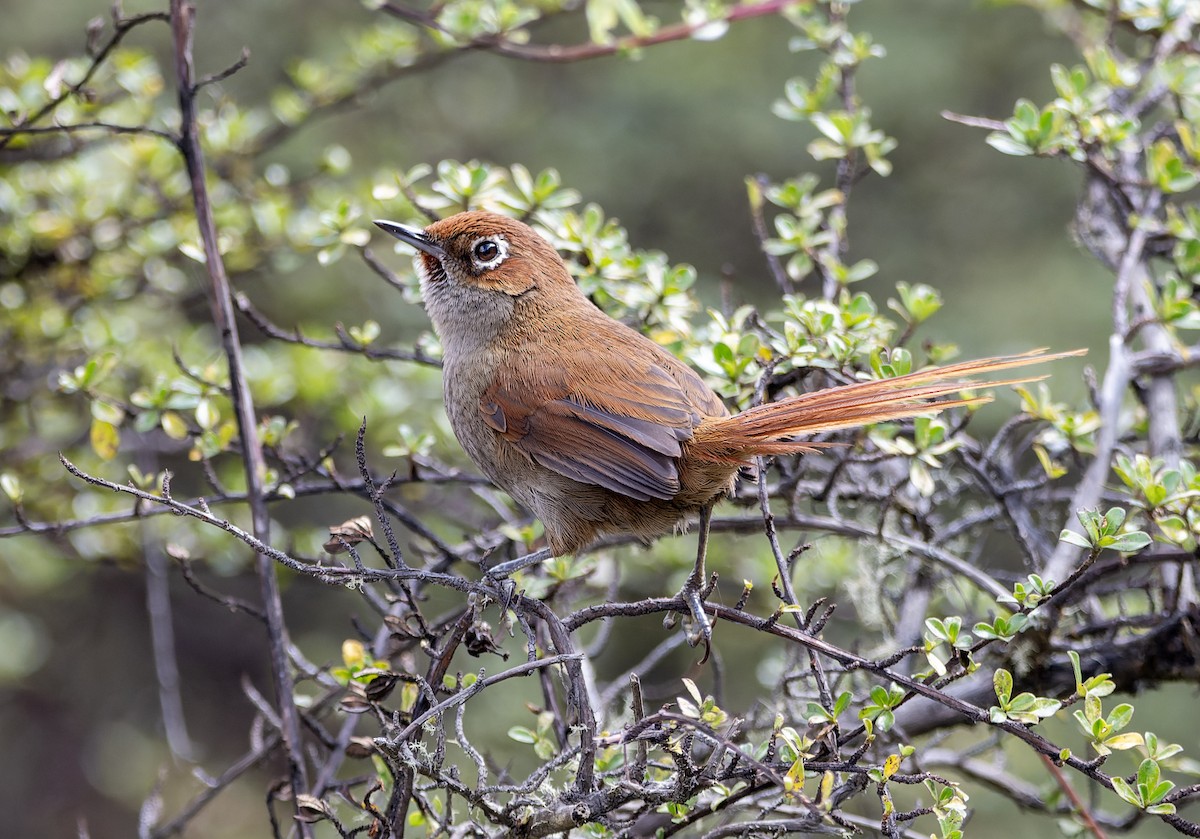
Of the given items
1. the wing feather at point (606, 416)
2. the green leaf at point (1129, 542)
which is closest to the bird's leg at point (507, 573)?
the wing feather at point (606, 416)

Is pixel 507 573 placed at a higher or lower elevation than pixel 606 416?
lower

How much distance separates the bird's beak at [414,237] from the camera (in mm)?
3188

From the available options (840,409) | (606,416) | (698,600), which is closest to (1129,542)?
(840,409)

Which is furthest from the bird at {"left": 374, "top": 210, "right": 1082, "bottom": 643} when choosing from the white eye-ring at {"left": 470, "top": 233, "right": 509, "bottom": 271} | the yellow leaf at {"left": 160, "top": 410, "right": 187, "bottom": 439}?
the yellow leaf at {"left": 160, "top": 410, "right": 187, "bottom": 439}

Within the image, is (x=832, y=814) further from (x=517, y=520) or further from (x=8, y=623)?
(x=8, y=623)

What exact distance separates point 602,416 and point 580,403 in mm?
97

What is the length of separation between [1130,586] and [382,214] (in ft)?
8.37

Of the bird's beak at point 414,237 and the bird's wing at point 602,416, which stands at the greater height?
the bird's beak at point 414,237

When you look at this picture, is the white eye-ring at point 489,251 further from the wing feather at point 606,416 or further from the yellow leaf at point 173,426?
the yellow leaf at point 173,426

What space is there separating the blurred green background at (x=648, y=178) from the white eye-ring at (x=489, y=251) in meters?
4.04

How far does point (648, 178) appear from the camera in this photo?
8.32 m

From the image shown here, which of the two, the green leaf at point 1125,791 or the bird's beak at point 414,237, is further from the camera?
the bird's beak at point 414,237

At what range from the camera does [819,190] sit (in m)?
8.68

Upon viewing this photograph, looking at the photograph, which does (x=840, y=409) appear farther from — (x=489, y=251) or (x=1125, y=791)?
(x=489, y=251)
